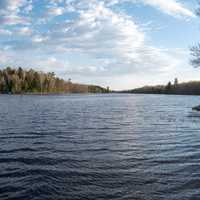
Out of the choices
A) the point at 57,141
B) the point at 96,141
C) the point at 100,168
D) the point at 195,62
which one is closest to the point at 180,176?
the point at 100,168

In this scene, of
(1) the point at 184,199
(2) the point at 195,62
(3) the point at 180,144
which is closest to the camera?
(1) the point at 184,199

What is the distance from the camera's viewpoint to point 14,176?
42.0ft

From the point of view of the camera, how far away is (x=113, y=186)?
11.5 meters

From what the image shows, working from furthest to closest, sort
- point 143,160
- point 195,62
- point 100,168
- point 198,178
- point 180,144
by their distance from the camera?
point 195,62
point 180,144
point 143,160
point 100,168
point 198,178

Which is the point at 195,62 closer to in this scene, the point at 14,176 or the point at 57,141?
the point at 57,141

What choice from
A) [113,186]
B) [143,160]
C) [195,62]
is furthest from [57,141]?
[195,62]

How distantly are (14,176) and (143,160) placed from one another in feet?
21.6

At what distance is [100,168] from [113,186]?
261cm

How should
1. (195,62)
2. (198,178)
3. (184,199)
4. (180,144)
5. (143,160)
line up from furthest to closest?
(195,62), (180,144), (143,160), (198,178), (184,199)

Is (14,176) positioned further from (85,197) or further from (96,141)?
(96,141)

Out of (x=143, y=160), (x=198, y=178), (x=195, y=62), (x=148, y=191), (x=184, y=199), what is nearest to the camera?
(x=184, y=199)

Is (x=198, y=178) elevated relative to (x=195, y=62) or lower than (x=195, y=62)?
lower

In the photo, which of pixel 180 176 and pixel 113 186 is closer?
pixel 113 186

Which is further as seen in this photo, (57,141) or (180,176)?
(57,141)
